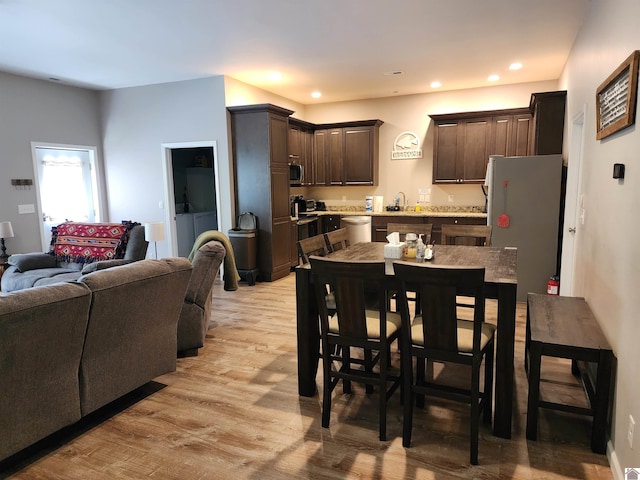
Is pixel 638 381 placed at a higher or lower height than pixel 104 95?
lower

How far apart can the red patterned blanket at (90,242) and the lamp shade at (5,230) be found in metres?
0.75

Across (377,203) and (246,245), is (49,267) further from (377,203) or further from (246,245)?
(377,203)

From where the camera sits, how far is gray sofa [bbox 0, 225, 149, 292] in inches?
167

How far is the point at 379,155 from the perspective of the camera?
24.3 ft

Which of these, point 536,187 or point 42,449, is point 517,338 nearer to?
point 536,187

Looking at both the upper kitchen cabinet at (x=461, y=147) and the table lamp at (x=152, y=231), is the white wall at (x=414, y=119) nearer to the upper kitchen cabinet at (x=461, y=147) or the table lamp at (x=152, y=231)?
the upper kitchen cabinet at (x=461, y=147)

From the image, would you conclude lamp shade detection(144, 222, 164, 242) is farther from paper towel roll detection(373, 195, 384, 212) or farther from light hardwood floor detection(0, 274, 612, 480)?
paper towel roll detection(373, 195, 384, 212)

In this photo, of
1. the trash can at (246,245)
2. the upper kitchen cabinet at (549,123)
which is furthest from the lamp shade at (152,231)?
the upper kitchen cabinet at (549,123)

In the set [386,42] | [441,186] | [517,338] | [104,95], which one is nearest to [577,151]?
[517,338]

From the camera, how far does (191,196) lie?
798 centimetres

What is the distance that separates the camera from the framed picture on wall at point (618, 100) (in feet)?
6.36

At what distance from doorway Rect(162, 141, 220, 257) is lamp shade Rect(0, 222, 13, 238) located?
2.07 m

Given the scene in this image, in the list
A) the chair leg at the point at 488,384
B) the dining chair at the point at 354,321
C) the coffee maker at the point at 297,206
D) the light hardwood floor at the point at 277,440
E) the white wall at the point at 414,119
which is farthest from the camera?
the coffee maker at the point at 297,206

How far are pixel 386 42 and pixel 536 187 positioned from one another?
2.34 meters
